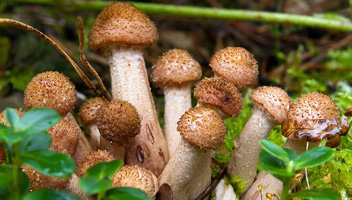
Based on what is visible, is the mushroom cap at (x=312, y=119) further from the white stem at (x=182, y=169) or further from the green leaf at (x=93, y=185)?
the green leaf at (x=93, y=185)

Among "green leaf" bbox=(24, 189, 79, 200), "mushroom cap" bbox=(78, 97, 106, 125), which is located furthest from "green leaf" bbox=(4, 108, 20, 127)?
"mushroom cap" bbox=(78, 97, 106, 125)

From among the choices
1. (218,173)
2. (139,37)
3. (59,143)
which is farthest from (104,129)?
(218,173)

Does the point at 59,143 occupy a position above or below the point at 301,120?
below

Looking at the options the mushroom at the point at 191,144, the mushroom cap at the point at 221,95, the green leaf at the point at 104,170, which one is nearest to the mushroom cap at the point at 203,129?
the mushroom at the point at 191,144

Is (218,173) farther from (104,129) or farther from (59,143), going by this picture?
(59,143)

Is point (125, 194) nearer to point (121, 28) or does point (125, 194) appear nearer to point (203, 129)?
point (203, 129)

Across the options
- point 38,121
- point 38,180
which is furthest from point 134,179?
point 38,121

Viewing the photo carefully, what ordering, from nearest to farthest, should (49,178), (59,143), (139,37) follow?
(49,178)
(59,143)
(139,37)
